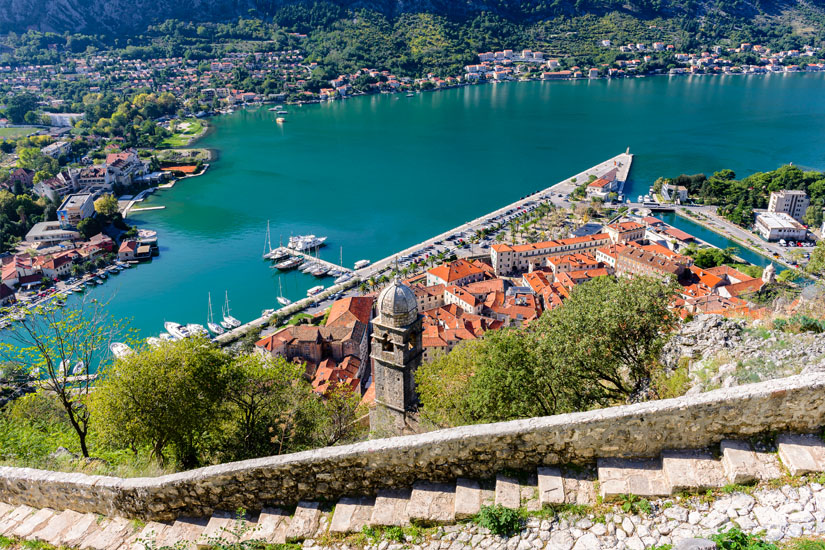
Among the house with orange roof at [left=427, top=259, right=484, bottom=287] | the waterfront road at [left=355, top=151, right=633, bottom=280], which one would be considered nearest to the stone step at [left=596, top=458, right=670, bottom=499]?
the waterfront road at [left=355, top=151, right=633, bottom=280]

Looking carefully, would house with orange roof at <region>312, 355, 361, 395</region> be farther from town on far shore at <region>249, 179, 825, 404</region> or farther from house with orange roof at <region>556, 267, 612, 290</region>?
house with orange roof at <region>556, 267, 612, 290</region>

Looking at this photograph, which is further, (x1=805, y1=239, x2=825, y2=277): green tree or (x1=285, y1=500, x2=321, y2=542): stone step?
(x1=805, y1=239, x2=825, y2=277): green tree

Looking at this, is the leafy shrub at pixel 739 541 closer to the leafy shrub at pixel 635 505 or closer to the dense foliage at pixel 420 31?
the leafy shrub at pixel 635 505

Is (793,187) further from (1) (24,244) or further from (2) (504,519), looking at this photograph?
(1) (24,244)

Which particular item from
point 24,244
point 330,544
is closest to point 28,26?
point 24,244

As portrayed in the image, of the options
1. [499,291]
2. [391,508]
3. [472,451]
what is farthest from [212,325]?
[472,451]

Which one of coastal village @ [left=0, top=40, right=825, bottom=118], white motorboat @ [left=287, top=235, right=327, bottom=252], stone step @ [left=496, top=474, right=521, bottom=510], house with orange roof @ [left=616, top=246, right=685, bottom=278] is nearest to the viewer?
stone step @ [left=496, top=474, right=521, bottom=510]

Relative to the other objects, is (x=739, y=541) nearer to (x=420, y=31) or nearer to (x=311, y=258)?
Result: (x=311, y=258)
